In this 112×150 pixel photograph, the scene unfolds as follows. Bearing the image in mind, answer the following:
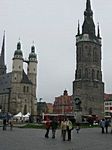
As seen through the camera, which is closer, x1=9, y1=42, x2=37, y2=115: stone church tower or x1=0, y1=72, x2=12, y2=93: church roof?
x1=9, y1=42, x2=37, y2=115: stone church tower

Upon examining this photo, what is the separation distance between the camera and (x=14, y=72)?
403 feet

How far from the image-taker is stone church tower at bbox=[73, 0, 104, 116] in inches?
3548

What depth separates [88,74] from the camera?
91.6 metres

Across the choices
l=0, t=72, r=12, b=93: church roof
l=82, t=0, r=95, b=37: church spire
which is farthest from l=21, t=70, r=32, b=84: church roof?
l=82, t=0, r=95, b=37: church spire

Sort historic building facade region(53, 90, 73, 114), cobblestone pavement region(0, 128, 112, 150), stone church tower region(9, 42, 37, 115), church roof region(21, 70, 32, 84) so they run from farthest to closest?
1. historic building facade region(53, 90, 73, 114)
2. church roof region(21, 70, 32, 84)
3. stone church tower region(9, 42, 37, 115)
4. cobblestone pavement region(0, 128, 112, 150)

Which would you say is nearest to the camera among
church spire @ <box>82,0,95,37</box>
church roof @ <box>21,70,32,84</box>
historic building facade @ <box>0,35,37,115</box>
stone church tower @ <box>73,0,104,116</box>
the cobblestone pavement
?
the cobblestone pavement

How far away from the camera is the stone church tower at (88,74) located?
9013 cm

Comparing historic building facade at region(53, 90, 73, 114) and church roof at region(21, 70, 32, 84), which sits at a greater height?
church roof at region(21, 70, 32, 84)

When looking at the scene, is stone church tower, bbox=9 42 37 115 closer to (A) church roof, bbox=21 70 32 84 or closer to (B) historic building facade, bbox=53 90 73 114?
(A) church roof, bbox=21 70 32 84

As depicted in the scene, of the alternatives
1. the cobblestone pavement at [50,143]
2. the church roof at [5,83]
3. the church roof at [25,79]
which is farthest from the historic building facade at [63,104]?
the cobblestone pavement at [50,143]

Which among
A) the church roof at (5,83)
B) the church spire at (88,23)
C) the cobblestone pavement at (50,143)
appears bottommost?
the cobblestone pavement at (50,143)

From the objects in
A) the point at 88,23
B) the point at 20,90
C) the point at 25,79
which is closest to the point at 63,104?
the point at 25,79

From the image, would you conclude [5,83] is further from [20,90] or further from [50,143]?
[50,143]

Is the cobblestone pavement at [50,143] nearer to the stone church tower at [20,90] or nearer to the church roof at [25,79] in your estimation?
the stone church tower at [20,90]
